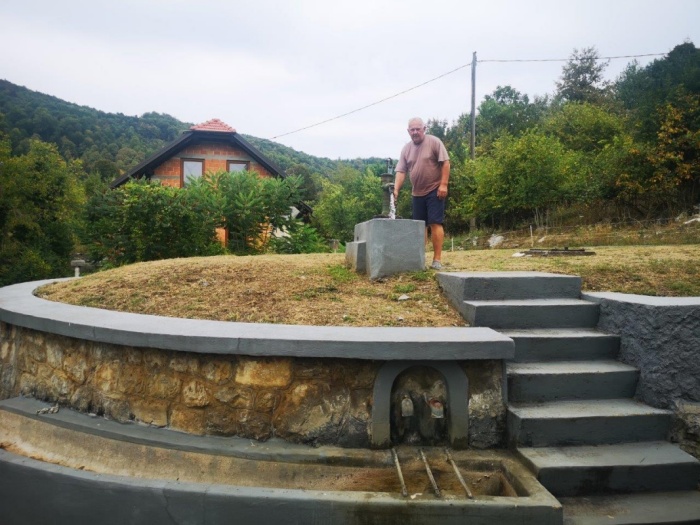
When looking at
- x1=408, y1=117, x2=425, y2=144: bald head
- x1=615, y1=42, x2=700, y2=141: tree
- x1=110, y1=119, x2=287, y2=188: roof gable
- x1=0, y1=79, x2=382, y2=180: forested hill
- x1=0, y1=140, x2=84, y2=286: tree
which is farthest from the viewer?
x1=0, y1=79, x2=382, y2=180: forested hill

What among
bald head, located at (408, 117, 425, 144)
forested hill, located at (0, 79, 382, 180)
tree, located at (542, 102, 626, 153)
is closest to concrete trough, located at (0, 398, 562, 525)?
bald head, located at (408, 117, 425, 144)

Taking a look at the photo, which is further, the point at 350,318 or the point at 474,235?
the point at 474,235

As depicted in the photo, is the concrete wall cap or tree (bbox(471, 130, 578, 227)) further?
tree (bbox(471, 130, 578, 227))

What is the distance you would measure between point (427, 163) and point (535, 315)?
236 cm

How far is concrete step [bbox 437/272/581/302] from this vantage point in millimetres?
3729

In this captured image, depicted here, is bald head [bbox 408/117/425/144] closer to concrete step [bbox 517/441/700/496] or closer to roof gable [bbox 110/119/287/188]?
concrete step [bbox 517/441/700/496]

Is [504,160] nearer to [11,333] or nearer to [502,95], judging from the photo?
[11,333]

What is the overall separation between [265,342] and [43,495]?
5.35 ft

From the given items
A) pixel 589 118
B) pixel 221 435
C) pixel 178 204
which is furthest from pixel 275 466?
pixel 589 118

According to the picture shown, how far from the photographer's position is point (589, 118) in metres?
27.5

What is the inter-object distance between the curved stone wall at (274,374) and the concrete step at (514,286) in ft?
2.50

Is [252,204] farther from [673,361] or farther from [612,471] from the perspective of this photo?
[612,471]

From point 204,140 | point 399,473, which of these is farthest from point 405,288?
point 204,140

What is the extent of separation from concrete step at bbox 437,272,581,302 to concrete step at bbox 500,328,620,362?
547 mm
